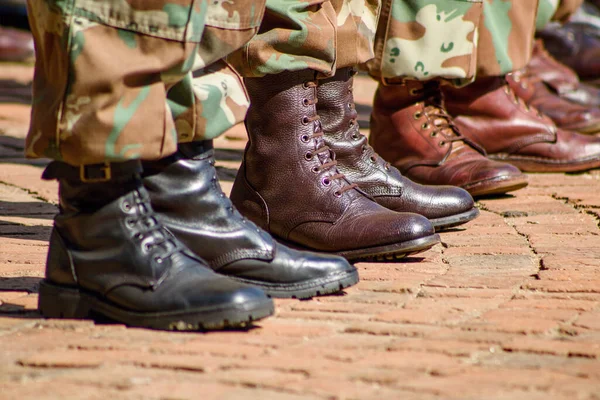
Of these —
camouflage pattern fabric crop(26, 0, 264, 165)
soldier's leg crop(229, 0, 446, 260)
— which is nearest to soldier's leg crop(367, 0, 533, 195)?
soldier's leg crop(229, 0, 446, 260)

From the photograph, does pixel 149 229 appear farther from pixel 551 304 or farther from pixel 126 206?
pixel 551 304

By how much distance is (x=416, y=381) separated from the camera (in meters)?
1.33

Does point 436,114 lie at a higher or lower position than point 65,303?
lower

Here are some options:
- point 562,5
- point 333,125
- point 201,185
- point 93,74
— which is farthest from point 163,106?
point 562,5

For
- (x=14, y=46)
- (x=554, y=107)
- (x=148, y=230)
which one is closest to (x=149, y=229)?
(x=148, y=230)

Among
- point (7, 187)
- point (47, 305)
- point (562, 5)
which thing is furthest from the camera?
point (562, 5)

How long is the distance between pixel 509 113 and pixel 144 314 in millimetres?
2126

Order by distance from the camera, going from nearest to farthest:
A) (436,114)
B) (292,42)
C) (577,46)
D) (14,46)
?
(292,42) → (436,114) → (577,46) → (14,46)

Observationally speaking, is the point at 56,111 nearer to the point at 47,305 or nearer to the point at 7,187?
the point at 47,305

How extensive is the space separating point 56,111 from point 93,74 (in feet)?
0.31

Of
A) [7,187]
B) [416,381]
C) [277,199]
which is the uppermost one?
[416,381]

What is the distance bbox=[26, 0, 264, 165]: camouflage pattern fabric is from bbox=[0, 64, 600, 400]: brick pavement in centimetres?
35

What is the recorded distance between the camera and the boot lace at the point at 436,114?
9.71 feet

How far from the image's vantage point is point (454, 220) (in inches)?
97.0
